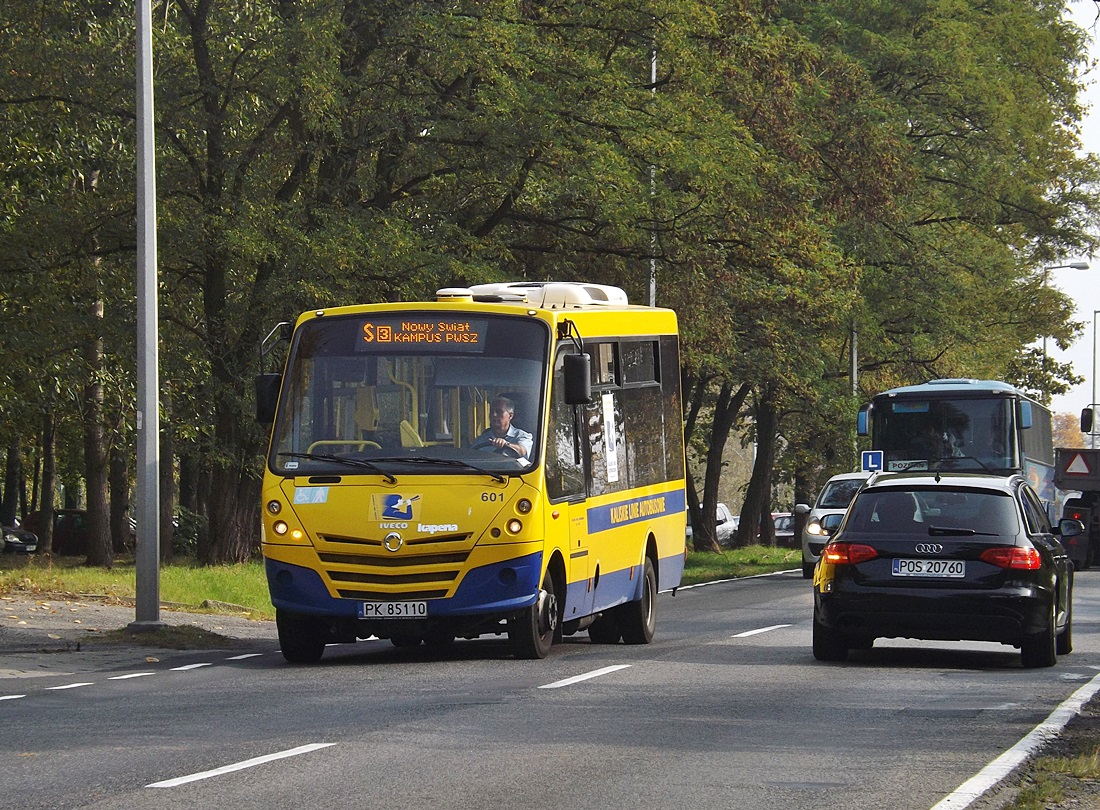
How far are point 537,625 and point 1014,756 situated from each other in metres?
6.09

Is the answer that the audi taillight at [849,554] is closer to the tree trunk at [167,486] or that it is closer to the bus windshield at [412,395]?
the bus windshield at [412,395]

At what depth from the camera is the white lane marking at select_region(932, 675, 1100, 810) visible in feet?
27.5

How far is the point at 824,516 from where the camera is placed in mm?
34000

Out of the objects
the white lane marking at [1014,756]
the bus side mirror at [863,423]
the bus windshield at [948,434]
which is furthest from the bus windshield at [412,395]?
the bus windshield at [948,434]

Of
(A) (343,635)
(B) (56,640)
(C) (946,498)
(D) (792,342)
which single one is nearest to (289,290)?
(B) (56,640)

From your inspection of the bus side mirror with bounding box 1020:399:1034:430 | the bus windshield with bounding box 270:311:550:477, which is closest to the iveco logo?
the bus windshield with bounding box 270:311:550:477

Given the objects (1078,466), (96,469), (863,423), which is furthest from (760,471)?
(96,469)

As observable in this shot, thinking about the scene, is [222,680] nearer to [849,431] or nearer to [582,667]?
[582,667]

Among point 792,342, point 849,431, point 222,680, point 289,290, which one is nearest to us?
point 222,680

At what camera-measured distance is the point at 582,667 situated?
15.0 m

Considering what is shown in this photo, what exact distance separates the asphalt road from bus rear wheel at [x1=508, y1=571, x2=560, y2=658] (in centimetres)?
15

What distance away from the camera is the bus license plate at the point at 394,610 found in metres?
14.8

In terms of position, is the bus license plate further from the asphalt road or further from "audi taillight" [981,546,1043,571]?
"audi taillight" [981,546,1043,571]

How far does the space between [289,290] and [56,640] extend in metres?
10.1
